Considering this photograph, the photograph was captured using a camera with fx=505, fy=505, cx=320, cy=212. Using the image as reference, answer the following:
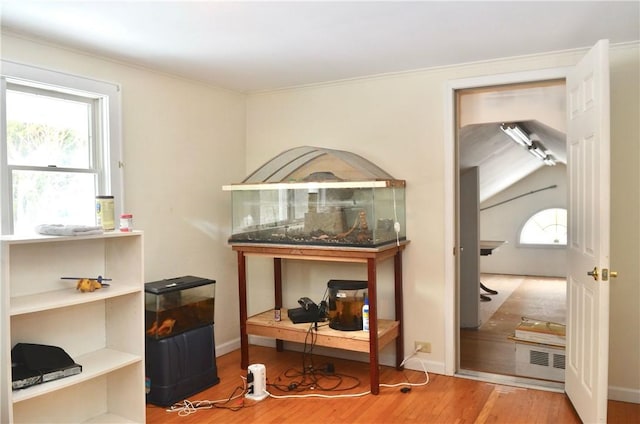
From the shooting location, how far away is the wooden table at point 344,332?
10.8ft

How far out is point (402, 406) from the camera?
3.14 meters

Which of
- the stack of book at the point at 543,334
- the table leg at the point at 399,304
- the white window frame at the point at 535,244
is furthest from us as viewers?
the white window frame at the point at 535,244

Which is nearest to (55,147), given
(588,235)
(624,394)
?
(588,235)

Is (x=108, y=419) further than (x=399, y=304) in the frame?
No

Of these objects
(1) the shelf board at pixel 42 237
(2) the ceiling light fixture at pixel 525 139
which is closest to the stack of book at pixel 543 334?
(2) the ceiling light fixture at pixel 525 139

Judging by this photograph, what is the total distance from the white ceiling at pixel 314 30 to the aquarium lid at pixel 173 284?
1483mm

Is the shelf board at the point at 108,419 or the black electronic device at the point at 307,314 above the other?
the black electronic device at the point at 307,314

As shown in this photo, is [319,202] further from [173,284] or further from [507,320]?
[507,320]

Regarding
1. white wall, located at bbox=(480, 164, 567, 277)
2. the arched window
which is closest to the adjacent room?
white wall, located at bbox=(480, 164, 567, 277)

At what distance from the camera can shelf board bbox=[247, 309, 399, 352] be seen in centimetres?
336

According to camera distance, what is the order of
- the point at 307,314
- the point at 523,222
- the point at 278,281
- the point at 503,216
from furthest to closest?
the point at 503,216 → the point at 523,222 → the point at 278,281 → the point at 307,314

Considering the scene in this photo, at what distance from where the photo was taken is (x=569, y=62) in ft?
10.7

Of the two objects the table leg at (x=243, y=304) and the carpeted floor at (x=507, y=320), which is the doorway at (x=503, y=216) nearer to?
the carpeted floor at (x=507, y=320)

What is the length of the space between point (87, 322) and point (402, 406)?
1973mm
